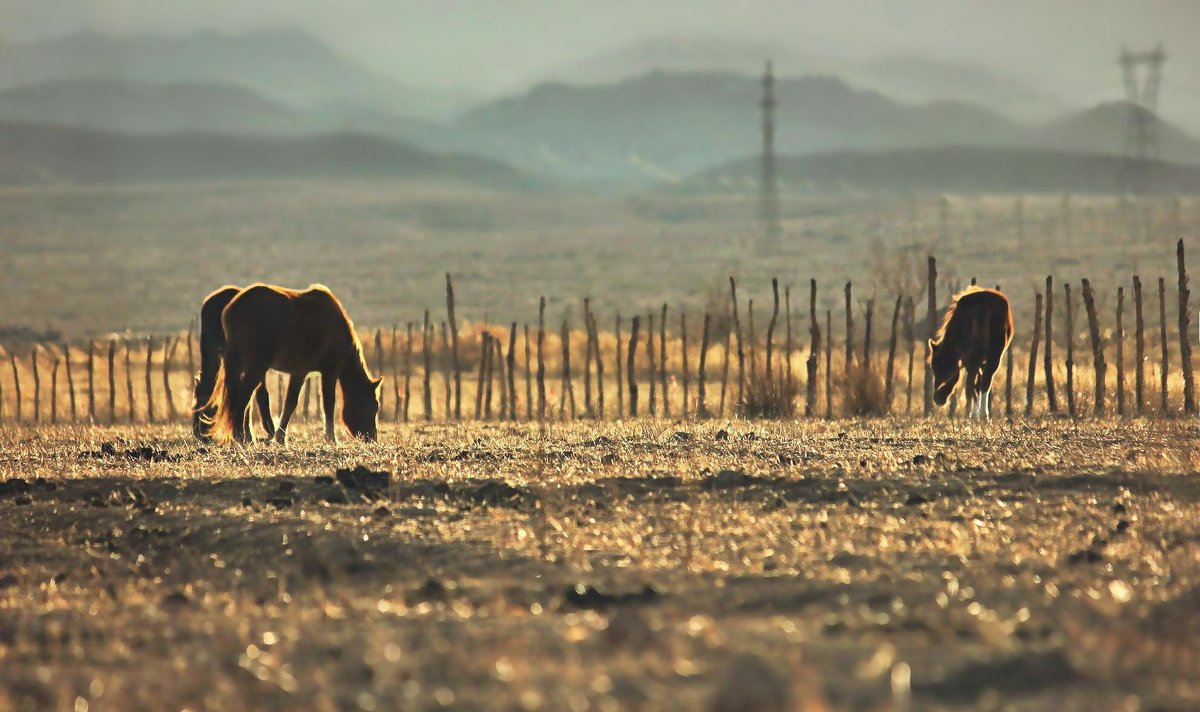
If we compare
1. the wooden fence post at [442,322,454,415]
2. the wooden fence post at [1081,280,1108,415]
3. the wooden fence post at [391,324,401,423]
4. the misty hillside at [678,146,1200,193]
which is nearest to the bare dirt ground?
the wooden fence post at [1081,280,1108,415]

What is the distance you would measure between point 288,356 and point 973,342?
26.5 feet

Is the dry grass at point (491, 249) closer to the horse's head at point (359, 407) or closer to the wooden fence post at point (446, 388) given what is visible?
the wooden fence post at point (446, 388)

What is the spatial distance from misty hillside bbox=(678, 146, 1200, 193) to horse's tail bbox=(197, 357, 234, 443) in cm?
15792

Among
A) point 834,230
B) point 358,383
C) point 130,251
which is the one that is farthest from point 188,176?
point 358,383

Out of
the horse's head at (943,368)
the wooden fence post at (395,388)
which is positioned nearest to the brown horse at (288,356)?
the wooden fence post at (395,388)

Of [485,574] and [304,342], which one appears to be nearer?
[485,574]

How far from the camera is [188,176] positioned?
19338 centimetres

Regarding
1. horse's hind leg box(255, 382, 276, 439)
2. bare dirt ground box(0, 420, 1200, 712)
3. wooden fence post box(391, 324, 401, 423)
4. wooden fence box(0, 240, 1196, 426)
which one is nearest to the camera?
bare dirt ground box(0, 420, 1200, 712)

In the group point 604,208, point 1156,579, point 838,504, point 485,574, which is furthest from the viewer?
point 604,208

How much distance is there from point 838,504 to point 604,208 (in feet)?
426

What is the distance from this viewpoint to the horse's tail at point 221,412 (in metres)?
16.4

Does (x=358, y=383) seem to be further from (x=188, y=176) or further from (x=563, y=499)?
(x=188, y=176)

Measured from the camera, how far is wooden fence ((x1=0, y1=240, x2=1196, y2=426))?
2048 centimetres

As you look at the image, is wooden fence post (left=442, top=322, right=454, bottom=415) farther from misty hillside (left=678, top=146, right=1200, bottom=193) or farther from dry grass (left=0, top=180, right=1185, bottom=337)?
misty hillside (left=678, top=146, right=1200, bottom=193)
